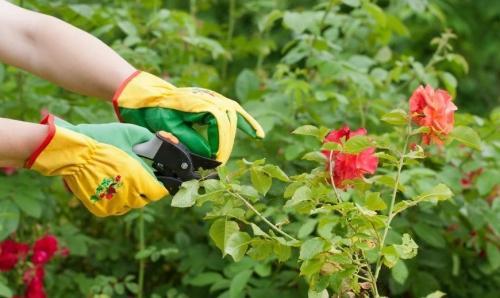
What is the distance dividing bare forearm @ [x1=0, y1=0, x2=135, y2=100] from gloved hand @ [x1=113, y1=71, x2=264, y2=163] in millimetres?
42

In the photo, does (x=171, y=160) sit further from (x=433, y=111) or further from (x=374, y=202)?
(x=433, y=111)

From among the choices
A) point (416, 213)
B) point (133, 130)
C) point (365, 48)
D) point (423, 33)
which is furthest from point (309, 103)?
point (423, 33)

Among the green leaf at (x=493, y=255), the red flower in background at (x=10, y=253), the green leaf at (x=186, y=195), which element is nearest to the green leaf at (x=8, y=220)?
the red flower in background at (x=10, y=253)

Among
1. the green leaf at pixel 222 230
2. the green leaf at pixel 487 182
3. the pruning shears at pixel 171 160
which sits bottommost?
the green leaf at pixel 487 182

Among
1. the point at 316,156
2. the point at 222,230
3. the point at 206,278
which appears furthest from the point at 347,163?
the point at 206,278

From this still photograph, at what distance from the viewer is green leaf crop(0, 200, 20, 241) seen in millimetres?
2301

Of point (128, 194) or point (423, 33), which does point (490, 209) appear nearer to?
point (128, 194)

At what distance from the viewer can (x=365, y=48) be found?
131 inches

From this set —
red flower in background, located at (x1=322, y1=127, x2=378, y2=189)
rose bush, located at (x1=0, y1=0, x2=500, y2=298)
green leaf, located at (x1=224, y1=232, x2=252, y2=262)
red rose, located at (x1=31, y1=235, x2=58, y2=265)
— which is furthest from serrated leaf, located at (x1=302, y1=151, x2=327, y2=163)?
red rose, located at (x1=31, y1=235, x2=58, y2=265)

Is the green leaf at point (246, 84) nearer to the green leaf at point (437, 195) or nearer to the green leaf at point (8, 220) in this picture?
the green leaf at point (8, 220)

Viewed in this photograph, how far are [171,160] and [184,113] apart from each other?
110mm

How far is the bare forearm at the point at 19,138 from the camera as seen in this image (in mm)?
1565

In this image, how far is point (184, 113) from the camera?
169 cm

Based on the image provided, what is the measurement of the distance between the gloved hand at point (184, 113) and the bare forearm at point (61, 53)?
0.04 metres
